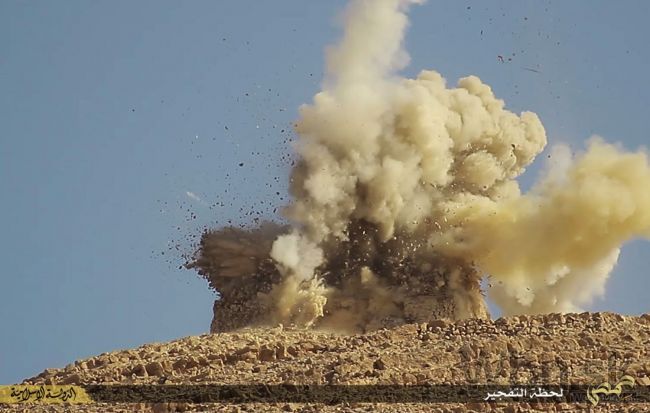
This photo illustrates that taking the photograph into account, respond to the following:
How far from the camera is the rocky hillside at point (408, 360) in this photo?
3070cm

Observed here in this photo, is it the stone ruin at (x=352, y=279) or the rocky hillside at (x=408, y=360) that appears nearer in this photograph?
the rocky hillside at (x=408, y=360)

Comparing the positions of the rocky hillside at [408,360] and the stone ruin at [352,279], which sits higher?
the stone ruin at [352,279]

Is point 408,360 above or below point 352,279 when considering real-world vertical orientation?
below

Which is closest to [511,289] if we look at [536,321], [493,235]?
[493,235]

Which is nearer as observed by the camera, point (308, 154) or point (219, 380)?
point (219, 380)

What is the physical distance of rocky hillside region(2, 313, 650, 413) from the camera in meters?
30.7

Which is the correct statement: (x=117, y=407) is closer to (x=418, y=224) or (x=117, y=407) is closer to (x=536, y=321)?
(x=536, y=321)

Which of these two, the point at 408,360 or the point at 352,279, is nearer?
the point at 408,360

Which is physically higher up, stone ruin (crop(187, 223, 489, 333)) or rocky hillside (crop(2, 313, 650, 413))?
stone ruin (crop(187, 223, 489, 333))

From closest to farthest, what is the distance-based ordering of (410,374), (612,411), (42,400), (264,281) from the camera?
1. (612,411)
2. (410,374)
3. (42,400)
4. (264,281)

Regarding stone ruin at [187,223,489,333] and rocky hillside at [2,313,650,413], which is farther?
stone ruin at [187,223,489,333]

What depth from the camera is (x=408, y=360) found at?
32.2 metres

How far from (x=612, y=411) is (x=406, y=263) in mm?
18089

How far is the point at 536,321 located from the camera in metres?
35.4
